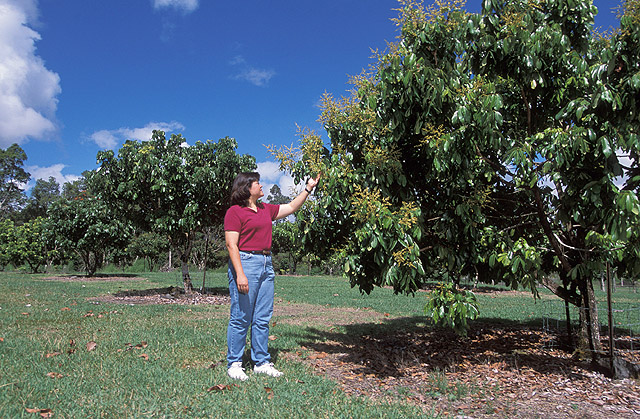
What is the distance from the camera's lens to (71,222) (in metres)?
22.6

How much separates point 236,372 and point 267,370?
0.34m

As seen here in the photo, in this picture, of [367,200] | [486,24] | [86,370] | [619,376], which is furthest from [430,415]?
[486,24]

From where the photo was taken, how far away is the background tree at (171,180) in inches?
451

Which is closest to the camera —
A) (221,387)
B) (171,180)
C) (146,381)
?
→ (221,387)

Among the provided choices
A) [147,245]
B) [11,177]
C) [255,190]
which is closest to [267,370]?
[255,190]

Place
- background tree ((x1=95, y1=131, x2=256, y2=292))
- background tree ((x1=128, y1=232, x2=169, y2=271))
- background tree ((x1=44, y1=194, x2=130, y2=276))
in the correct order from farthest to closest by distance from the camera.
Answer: background tree ((x1=128, y1=232, x2=169, y2=271))
background tree ((x1=44, y1=194, x2=130, y2=276))
background tree ((x1=95, y1=131, x2=256, y2=292))

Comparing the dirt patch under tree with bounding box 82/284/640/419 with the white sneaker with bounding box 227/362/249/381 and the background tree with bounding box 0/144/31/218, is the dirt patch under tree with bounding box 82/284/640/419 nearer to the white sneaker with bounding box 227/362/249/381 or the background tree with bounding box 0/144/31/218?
the white sneaker with bounding box 227/362/249/381

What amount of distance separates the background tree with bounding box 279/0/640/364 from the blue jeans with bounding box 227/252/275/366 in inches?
36.6

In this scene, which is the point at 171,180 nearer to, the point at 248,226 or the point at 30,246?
the point at 248,226

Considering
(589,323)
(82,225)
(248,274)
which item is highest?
(82,225)

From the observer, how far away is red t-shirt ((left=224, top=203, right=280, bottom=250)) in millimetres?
4254

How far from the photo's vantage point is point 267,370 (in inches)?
173

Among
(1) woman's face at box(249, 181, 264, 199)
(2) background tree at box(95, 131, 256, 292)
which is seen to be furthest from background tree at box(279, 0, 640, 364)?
(2) background tree at box(95, 131, 256, 292)

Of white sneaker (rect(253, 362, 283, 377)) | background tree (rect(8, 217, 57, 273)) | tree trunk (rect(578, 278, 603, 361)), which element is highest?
background tree (rect(8, 217, 57, 273))
